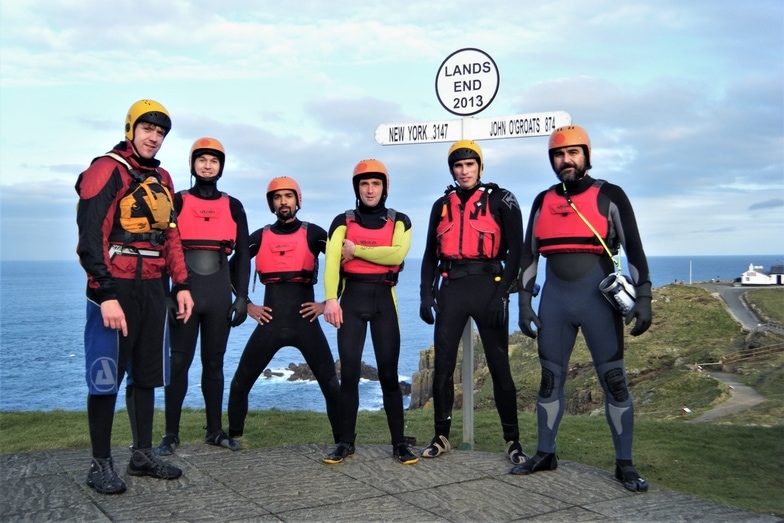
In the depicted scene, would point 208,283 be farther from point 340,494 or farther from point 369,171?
point 340,494

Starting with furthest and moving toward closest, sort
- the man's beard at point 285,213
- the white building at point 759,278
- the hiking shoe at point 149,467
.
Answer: the white building at point 759,278 → the man's beard at point 285,213 → the hiking shoe at point 149,467

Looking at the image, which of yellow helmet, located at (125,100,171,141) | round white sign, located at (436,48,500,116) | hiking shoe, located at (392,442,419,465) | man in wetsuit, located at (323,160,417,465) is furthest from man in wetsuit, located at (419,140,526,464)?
yellow helmet, located at (125,100,171,141)

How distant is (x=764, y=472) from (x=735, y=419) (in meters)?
8.26

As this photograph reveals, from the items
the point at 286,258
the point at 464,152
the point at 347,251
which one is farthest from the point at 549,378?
the point at 286,258

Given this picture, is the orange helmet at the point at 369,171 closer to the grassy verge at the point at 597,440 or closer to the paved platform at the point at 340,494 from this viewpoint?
the paved platform at the point at 340,494

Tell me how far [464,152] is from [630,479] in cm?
305

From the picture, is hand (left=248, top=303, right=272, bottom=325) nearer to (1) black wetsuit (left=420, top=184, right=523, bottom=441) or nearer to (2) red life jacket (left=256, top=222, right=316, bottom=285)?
(2) red life jacket (left=256, top=222, right=316, bottom=285)

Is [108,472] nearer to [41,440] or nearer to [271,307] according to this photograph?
[271,307]

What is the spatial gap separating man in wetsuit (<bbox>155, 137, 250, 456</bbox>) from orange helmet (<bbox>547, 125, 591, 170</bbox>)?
3.02 metres

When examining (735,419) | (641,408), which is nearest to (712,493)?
(735,419)

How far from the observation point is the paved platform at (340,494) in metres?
4.58

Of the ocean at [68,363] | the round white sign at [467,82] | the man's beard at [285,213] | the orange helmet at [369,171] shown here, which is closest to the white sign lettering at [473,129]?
the round white sign at [467,82]

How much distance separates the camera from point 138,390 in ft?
18.0

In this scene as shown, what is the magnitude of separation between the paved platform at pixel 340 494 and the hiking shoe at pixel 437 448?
0.09 metres
